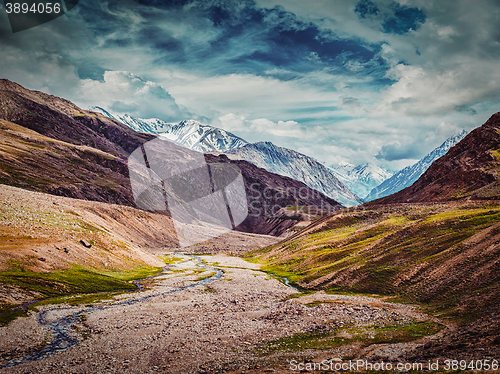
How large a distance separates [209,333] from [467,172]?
513 feet

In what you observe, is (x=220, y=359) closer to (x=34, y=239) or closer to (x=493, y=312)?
(x=493, y=312)

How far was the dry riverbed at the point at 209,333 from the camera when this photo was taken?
2955cm

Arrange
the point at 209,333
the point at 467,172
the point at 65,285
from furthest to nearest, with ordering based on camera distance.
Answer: the point at 467,172, the point at 65,285, the point at 209,333

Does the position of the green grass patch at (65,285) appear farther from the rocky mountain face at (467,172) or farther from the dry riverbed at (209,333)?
the rocky mountain face at (467,172)

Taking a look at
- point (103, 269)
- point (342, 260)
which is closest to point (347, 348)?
point (342, 260)

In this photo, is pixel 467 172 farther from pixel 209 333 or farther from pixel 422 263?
pixel 209 333

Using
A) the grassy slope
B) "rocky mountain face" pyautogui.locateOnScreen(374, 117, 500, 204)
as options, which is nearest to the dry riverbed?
the grassy slope

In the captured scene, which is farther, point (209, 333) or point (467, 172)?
point (467, 172)

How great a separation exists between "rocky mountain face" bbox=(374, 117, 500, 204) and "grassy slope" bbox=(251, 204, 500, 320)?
50.9m

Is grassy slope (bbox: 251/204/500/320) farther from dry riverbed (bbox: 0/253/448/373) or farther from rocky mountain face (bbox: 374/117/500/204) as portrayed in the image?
rocky mountain face (bbox: 374/117/500/204)

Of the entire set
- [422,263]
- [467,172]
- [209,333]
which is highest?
[467,172]

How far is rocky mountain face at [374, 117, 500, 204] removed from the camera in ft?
427

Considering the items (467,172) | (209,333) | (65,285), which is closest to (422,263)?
(209,333)

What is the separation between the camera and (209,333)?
39.5m
